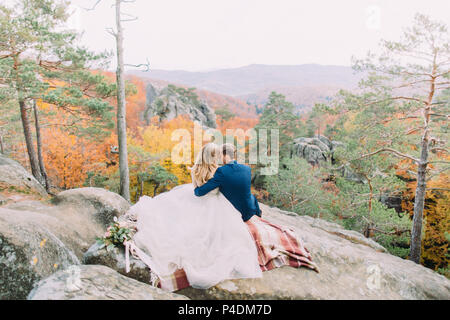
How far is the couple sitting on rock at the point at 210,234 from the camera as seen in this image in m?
3.24

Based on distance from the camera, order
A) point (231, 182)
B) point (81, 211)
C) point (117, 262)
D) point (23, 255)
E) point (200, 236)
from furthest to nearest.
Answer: point (81, 211), point (231, 182), point (200, 236), point (117, 262), point (23, 255)

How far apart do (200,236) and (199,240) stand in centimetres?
8

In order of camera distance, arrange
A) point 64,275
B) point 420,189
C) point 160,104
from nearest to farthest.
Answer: point 64,275 → point 420,189 → point 160,104

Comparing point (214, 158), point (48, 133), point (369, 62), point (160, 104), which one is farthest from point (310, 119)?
point (214, 158)

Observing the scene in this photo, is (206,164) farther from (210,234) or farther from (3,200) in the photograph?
(3,200)

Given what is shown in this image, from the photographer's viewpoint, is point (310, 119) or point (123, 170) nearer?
point (123, 170)

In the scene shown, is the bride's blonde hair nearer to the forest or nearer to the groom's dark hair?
the groom's dark hair

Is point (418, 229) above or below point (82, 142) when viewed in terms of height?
below

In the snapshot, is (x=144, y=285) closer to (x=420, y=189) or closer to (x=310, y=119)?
(x=420, y=189)

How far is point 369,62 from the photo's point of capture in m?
8.40

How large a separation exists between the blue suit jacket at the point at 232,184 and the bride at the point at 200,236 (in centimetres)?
13

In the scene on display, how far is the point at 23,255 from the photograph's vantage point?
281 centimetres

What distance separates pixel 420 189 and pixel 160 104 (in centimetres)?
3579

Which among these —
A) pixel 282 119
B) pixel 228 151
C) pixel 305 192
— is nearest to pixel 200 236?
pixel 228 151
